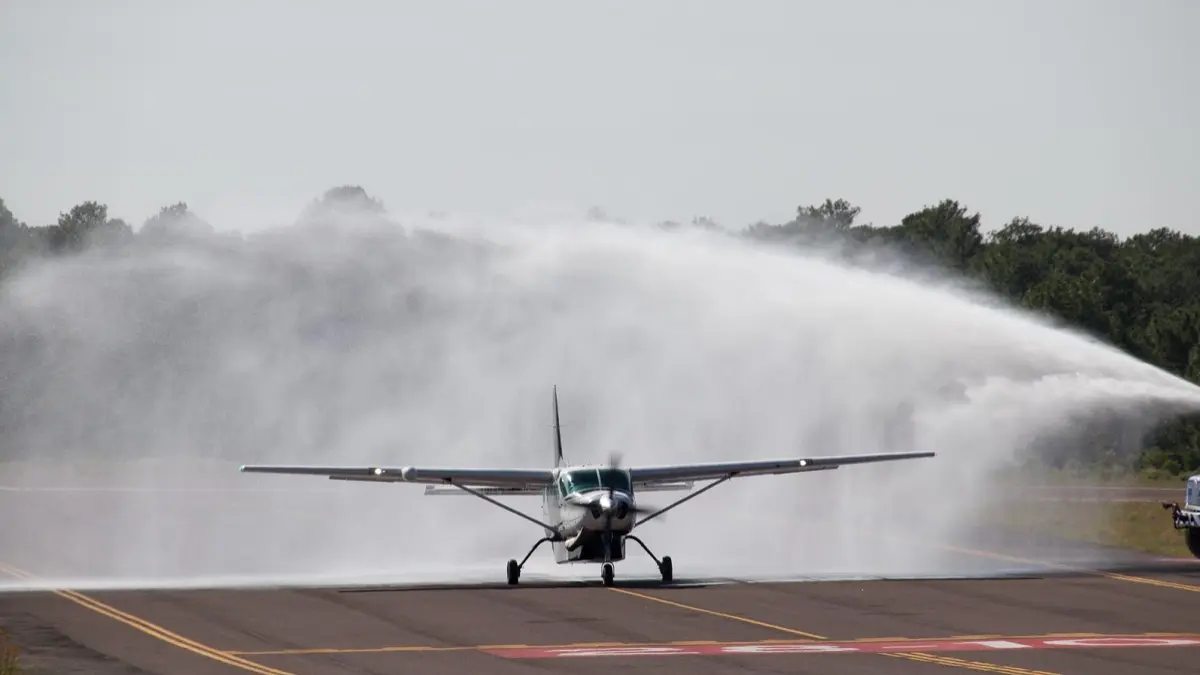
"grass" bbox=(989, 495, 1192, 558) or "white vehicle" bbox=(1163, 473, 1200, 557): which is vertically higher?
"white vehicle" bbox=(1163, 473, 1200, 557)

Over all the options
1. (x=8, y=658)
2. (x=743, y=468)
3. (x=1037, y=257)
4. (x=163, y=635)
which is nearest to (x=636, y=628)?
(x=163, y=635)

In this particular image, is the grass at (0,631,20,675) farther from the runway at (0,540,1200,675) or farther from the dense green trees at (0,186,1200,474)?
the dense green trees at (0,186,1200,474)

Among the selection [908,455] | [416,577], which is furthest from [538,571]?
[908,455]

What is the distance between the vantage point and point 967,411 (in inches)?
2206

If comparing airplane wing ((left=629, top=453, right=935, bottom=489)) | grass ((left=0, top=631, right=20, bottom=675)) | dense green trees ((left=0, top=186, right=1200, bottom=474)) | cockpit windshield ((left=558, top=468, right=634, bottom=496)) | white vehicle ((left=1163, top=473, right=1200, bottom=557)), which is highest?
Result: dense green trees ((left=0, top=186, right=1200, bottom=474))

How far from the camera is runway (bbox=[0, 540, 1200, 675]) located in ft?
106

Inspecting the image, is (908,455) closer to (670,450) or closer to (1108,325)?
(670,450)

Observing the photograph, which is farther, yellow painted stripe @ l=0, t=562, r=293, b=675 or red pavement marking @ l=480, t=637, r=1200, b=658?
red pavement marking @ l=480, t=637, r=1200, b=658

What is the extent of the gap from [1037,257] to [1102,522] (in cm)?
6414

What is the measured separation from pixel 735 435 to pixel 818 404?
12.1ft

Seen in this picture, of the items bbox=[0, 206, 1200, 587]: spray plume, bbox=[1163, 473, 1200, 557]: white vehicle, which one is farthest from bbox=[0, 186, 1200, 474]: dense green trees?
bbox=[1163, 473, 1200, 557]: white vehicle

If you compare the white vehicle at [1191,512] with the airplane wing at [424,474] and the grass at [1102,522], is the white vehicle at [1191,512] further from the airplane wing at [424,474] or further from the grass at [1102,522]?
the airplane wing at [424,474]

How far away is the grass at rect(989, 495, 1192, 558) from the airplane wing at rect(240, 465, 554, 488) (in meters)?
21.1

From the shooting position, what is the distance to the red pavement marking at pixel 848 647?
33.6 m
